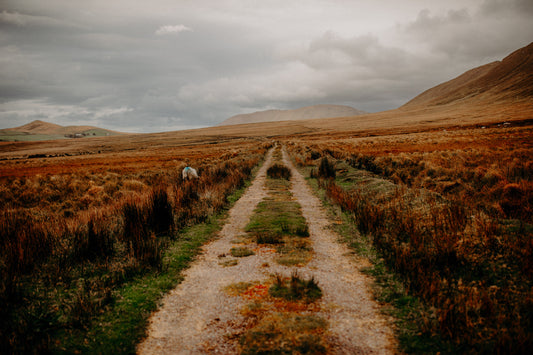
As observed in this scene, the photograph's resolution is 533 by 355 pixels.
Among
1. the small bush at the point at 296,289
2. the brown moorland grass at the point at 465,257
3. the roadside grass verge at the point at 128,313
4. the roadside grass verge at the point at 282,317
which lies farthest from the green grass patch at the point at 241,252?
the brown moorland grass at the point at 465,257

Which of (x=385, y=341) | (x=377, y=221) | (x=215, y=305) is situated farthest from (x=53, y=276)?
(x=377, y=221)

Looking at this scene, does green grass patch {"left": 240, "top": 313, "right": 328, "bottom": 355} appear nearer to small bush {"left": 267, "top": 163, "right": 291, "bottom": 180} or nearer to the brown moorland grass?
the brown moorland grass

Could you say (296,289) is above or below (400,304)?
above

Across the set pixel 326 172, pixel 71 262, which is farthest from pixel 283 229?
pixel 326 172

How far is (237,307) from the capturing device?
15.0 feet

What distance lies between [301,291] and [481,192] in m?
10.2

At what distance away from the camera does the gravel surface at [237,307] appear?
12.2 feet

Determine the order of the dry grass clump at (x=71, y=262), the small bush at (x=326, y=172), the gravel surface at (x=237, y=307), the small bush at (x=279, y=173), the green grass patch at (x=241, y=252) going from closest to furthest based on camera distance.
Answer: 1. the gravel surface at (x=237, y=307)
2. the dry grass clump at (x=71, y=262)
3. the green grass patch at (x=241, y=252)
4. the small bush at (x=326, y=172)
5. the small bush at (x=279, y=173)

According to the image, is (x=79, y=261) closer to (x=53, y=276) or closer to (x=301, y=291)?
(x=53, y=276)

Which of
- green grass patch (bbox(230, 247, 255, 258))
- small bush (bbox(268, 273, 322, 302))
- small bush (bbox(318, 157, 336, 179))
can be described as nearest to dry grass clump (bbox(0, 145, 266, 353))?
green grass patch (bbox(230, 247, 255, 258))

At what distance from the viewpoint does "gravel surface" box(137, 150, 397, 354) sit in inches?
147

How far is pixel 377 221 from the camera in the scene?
8.27 meters

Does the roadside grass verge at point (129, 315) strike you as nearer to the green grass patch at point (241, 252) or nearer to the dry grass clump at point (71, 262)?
the dry grass clump at point (71, 262)

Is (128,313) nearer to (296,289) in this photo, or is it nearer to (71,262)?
(71,262)
